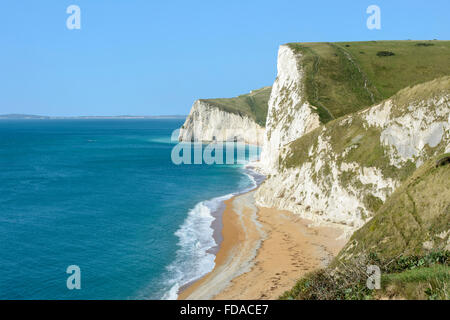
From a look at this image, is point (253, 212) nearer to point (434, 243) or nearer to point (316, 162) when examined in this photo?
point (316, 162)

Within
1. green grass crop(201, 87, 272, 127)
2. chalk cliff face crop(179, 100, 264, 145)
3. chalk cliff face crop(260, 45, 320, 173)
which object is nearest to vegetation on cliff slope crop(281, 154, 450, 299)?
chalk cliff face crop(260, 45, 320, 173)

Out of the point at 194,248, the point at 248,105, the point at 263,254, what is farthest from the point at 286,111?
the point at 248,105

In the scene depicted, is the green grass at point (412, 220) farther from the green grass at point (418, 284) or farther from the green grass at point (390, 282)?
the green grass at point (418, 284)

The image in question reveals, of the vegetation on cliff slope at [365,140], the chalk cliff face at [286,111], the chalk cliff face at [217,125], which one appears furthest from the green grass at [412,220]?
the chalk cliff face at [217,125]

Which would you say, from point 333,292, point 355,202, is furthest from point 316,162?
point 333,292

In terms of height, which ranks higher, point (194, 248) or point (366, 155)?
point (366, 155)

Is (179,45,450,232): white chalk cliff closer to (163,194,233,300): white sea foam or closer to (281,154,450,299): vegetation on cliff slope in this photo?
(163,194,233,300): white sea foam

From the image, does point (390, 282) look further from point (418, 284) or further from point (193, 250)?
point (193, 250)
